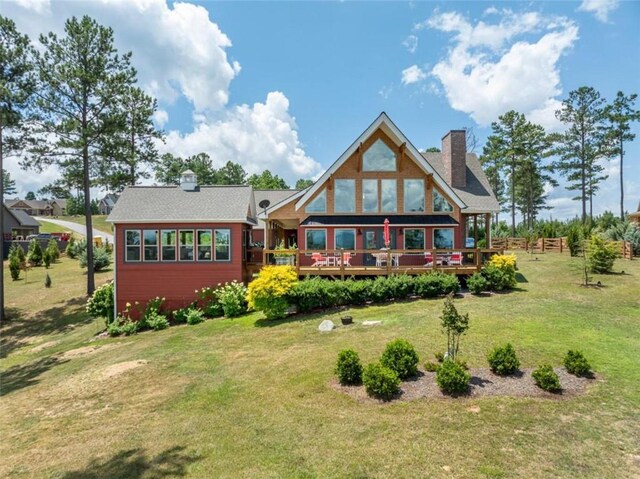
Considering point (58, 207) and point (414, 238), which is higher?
point (58, 207)

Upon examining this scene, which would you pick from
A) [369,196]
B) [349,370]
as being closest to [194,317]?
[369,196]

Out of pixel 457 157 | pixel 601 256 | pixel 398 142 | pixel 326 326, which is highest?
→ pixel 398 142

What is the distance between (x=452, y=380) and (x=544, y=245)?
27.5 m

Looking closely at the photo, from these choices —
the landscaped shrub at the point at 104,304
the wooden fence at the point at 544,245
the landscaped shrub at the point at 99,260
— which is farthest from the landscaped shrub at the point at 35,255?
the wooden fence at the point at 544,245

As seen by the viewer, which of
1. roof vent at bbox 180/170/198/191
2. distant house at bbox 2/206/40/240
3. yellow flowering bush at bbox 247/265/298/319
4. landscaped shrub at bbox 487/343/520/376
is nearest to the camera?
landscaped shrub at bbox 487/343/520/376

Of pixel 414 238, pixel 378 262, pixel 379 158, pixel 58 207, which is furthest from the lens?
pixel 58 207

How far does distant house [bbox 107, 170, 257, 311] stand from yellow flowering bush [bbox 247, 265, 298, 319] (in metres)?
4.26

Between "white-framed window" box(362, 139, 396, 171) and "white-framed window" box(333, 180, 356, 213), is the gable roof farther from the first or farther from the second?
"white-framed window" box(333, 180, 356, 213)

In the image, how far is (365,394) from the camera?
303 inches

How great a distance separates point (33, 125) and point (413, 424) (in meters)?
27.9

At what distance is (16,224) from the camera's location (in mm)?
48781

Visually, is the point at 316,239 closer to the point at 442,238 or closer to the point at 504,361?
the point at 442,238

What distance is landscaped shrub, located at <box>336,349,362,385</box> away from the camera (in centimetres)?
820

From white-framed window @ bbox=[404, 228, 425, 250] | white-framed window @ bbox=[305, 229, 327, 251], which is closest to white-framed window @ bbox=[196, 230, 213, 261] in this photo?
white-framed window @ bbox=[305, 229, 327, 251]
